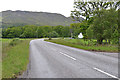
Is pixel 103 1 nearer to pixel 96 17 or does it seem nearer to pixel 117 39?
pixel 96 17

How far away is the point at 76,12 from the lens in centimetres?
3203

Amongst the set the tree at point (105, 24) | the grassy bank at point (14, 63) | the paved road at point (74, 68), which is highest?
the tree at point (105, 24)

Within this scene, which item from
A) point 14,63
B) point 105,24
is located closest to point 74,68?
point 14,63

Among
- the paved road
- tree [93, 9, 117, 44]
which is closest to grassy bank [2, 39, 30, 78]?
the paved road

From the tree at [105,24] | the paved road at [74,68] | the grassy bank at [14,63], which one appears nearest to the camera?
the paved road at [74,68]

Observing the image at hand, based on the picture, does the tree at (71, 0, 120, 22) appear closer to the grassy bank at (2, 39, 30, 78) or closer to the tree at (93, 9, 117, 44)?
the tree at (93, 9, 117, 44)

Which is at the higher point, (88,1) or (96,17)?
(88,1)

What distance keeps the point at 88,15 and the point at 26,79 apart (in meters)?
26.9

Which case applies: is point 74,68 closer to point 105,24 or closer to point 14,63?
point 14,63

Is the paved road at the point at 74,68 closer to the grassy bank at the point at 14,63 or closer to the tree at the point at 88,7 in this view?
the grassy bank at the point at 14,63

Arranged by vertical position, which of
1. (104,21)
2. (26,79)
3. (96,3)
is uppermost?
(96,3)

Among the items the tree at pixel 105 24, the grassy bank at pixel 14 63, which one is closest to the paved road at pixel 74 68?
the grassy bank at pixel 14 63

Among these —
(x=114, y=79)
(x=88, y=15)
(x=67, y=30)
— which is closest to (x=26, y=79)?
(x=114, y=79)

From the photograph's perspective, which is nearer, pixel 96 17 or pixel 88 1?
pixel 96 17
